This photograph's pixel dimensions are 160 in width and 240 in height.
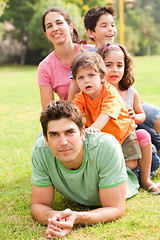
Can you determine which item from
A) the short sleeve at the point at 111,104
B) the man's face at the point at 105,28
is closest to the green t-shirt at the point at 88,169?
the short sleeve at the point at 111,104

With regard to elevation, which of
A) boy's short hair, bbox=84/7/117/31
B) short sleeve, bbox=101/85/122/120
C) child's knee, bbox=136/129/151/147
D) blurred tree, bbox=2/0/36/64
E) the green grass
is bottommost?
the green grass

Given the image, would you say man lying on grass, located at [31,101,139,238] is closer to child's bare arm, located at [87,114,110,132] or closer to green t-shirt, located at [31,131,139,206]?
green t-shirt, located at [31,131,139,206]

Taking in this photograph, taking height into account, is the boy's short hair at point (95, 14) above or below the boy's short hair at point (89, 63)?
above

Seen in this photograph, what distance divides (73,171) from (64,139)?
0.44 m

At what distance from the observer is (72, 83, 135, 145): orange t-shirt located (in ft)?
12.1

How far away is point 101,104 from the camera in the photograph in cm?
379

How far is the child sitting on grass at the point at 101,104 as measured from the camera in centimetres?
367

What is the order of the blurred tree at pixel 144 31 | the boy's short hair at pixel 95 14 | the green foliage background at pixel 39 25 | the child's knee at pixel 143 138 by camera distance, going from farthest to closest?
the blurred tree at pixel 144 31 → the green foliage background at pixel 39 25 → the boy's short hair at pixel 95 14 → the child's knee at pixel 143 138

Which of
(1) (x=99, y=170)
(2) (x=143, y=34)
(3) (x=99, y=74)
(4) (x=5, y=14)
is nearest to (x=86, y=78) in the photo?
(3) (x=99, y=74)

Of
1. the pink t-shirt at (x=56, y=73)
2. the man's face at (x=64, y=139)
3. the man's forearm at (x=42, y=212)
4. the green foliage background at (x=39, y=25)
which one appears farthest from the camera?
the green foliage background at (x=39, y=25)

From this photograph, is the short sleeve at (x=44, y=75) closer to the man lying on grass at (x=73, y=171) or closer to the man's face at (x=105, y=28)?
the man's face at (x=105, y=28)

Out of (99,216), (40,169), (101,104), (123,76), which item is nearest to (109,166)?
(99,216)

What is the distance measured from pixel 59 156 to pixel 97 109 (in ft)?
3.03

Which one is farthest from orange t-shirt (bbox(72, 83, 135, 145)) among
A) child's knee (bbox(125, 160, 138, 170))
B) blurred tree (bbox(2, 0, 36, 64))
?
blurred tree (bbox(2, 0, 36, 64))
